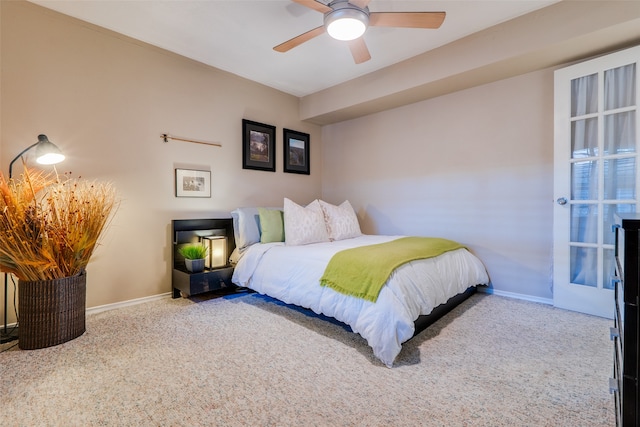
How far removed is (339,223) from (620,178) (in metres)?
2.46

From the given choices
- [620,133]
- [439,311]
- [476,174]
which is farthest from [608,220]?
[439,311]

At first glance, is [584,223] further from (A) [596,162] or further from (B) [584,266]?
(A) [596,162]

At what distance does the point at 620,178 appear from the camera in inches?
94.9

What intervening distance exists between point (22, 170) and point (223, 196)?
1.71m

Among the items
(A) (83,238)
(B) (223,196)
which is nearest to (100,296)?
(A) (83,238)

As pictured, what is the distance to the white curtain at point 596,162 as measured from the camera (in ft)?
7.82

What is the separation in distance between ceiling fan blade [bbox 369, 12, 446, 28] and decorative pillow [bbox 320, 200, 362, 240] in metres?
1.92

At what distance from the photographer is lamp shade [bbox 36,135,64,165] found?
214 centimetres

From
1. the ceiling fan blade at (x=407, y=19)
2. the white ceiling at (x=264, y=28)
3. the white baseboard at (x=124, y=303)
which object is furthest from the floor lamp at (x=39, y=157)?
the ceiling fan blade at (x=407, y=19)

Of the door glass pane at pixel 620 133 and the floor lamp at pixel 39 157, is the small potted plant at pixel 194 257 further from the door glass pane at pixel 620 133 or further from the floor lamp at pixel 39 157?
the door glass pane at pixel 620 133

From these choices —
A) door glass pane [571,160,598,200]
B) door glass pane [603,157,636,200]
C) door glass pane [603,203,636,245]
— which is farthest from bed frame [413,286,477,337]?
door glass pane [603,157,636,200]

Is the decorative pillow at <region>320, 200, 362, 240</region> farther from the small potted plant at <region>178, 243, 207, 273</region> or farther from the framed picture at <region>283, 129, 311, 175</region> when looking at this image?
the small potted plant at <region>178, 243, 207, 273</region>

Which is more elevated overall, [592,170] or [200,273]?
[592,170]

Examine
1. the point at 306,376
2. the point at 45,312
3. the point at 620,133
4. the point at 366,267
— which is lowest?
the point at 306,376
